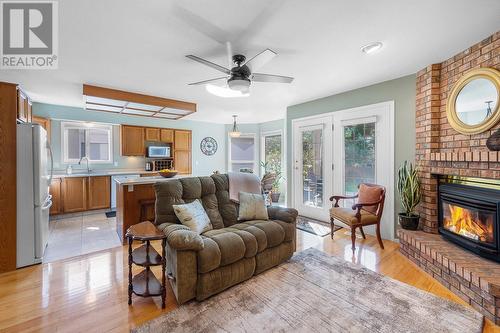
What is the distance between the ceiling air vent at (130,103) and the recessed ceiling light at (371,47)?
3416 millimetres

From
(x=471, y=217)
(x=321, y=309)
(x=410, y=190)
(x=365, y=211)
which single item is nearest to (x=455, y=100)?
(x=410, y=190)

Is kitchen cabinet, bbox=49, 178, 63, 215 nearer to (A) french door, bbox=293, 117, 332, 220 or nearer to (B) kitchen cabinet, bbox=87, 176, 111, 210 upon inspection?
(B) kitchen cabinet, bbox=87, 176, 111, 210

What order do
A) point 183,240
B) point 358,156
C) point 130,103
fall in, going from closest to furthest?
point 183,240, point 358,156, point 130,103

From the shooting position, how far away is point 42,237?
9.43 feet

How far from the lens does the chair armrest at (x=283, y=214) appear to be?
9.26 feet

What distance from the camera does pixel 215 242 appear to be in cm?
214

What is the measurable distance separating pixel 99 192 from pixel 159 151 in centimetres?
179

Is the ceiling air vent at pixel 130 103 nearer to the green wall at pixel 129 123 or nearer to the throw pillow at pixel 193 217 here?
the green wall at pixel 129 123

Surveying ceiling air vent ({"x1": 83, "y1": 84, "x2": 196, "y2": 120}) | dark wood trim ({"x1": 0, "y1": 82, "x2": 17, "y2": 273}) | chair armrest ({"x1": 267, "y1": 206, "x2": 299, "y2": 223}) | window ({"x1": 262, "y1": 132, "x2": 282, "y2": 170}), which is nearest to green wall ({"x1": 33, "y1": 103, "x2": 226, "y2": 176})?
ceiling air vent ({"x1": 83, "y1": 84, "x2": 196, "y2": 120})

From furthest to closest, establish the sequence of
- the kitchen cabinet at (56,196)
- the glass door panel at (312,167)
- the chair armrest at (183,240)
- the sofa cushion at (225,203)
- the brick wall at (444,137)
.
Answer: the kitchen cabinet at (56,196), the glass door panel at (312,167), the sofa cushion at (225,203), the brick wall at (444,137), the chair armrest at (183,240)

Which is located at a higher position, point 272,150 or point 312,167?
point 272,150

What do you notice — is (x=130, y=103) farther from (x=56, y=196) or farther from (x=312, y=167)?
(x=312, y=167)

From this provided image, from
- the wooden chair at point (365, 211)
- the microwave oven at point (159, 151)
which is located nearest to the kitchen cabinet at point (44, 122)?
the microwave oven at point (159, 151)

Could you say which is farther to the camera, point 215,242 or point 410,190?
point 410,190
